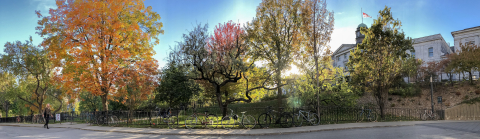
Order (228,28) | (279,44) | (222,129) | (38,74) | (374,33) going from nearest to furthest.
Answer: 1. (222,129)
2. (279,44)
3. (374,33)
4. (228,28)
5. (38,74)

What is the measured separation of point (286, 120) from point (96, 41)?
44.2 ft

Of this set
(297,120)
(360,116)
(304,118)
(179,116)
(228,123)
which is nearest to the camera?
(228,123)

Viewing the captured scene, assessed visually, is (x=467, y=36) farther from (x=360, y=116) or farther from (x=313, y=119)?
(x=313, y=119)

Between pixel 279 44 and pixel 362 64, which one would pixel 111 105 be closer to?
pixel 279 44

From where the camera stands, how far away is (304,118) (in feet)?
45.7

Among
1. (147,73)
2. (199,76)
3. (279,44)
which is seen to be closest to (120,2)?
(147,73)

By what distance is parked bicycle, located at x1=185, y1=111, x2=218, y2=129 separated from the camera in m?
13.1

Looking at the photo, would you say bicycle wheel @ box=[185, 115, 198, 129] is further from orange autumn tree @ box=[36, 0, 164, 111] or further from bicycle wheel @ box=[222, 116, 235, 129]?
orange autumn tree @ box=[36, 0, 164, 111]

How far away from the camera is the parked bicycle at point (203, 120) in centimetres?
1313

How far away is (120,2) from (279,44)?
11.7 metres

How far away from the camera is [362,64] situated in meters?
20.2

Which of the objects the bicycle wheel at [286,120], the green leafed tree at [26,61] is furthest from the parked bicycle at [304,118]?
the green leafed tree at [26,61]

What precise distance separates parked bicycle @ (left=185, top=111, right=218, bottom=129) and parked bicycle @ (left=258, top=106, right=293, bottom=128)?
7.91 ft

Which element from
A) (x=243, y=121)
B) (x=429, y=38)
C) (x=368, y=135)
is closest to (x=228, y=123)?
(x=243, y=121)
